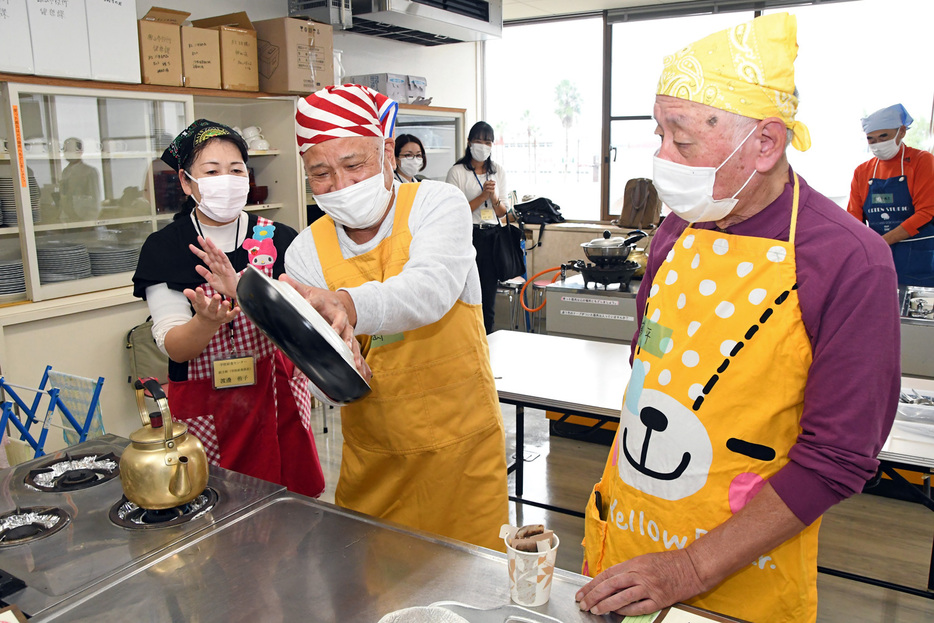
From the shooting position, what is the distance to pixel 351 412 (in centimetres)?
169

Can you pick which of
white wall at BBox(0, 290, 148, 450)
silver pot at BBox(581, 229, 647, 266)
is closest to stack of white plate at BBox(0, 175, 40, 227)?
white wall at BBox(0, 290, 148, 450)

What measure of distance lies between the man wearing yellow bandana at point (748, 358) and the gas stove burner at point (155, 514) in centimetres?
83

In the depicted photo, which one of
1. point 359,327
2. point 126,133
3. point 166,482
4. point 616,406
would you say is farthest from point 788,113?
point 126,133

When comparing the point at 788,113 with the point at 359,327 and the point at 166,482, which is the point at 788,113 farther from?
the point at 166,482

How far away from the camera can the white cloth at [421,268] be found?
50.9 inches

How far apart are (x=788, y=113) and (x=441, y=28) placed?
5.23 metres

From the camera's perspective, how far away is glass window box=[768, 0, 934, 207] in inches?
241

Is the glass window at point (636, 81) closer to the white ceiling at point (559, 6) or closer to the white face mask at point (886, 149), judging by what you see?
the white ceiling at point (559, 6)

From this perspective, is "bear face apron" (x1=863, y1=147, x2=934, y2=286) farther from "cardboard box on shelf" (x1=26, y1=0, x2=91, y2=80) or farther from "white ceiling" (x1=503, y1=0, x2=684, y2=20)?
"cardboard box on shelf" (x1=26, y1=0, x2=91, y2=80)

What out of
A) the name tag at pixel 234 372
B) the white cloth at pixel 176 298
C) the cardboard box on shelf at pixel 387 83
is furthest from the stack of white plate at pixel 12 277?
the cardboard box on shelf at pixel 387 83

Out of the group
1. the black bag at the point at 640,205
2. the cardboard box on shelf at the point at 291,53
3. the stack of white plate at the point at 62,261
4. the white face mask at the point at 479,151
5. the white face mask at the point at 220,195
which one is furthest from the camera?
the black bag at the point at 640,205

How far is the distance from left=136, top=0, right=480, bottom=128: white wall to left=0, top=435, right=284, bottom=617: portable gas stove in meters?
3.71

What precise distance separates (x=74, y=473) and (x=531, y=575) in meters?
1.13

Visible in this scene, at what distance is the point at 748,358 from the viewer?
1.16 meters
